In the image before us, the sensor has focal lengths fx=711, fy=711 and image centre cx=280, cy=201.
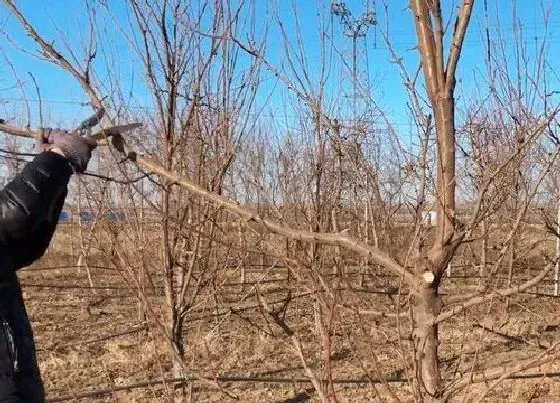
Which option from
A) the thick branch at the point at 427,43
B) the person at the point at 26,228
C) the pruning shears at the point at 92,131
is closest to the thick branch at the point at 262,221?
the pruning shears at the point at 92,131

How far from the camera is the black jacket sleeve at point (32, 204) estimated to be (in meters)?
1.48

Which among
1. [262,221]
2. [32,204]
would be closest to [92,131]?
[32,204]

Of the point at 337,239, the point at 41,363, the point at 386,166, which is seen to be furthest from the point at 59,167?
the point at 41,363

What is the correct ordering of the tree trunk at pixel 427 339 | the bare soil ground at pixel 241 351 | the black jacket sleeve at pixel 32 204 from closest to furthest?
the black jacket sleeve at pixel 32 204
the tree trunk at pixel 427 339
the bare soil ground at pixel 241 351

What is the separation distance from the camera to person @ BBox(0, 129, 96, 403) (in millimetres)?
1495

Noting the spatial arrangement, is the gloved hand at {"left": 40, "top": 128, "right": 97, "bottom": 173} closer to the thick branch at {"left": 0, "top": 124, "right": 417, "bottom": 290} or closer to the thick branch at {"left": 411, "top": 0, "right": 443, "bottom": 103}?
the thick branch at {"left": 0, "top": 124, "right": 417, "bottom": 290}

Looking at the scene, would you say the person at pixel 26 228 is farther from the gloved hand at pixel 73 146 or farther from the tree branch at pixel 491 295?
the tree branch at pixel 491 295

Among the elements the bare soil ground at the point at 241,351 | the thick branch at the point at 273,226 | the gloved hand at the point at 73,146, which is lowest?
the bare soil ground at the point at 241,351

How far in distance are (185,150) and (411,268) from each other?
2240mm

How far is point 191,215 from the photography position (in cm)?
357

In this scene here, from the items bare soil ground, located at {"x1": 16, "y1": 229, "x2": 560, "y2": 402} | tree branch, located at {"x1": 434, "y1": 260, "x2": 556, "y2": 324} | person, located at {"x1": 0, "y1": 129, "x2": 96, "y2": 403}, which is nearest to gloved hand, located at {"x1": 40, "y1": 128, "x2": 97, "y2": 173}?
person, located at {"x1": 0, "y1": 129, "x2": 96, "y2": 403}

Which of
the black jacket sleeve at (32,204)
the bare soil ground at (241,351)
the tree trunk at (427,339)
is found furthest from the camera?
the bare soil ground at (241,351)

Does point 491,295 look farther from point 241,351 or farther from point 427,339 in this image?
point 241,351

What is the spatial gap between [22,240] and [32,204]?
11 centimetres
